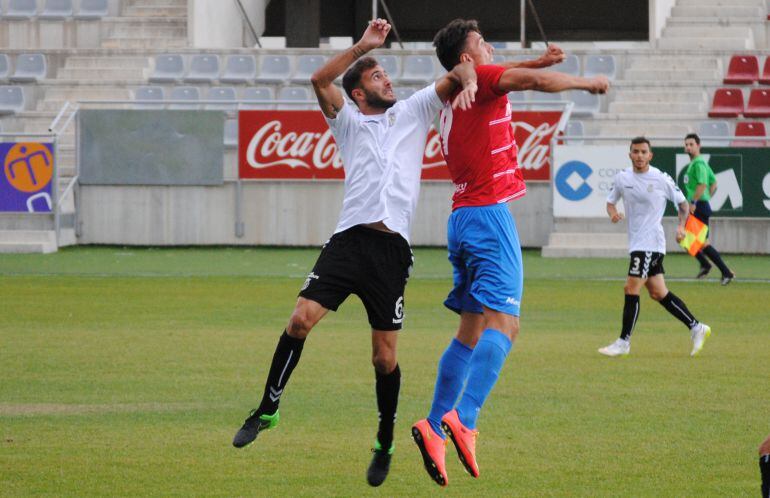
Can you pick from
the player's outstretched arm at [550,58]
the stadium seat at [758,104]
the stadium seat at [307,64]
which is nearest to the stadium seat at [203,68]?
the stadium seat at [307,64]

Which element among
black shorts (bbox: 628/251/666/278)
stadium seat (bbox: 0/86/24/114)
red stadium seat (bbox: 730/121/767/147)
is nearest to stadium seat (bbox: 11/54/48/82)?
stadium seat (bbox: 0/86/24/114)

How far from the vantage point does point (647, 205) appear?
1421 centimetres

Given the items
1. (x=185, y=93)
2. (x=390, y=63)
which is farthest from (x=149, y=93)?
(x=390, y=63)

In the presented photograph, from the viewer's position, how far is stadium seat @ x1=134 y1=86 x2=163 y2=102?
32.0m

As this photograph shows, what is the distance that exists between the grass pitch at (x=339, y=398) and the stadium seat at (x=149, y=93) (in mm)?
12138

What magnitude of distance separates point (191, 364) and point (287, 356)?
5.41 metres

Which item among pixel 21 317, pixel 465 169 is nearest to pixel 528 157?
pixel 21 317

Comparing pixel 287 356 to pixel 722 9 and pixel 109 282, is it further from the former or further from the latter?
pixel 722 9

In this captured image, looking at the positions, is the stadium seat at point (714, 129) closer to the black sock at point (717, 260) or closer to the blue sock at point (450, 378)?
the black sock at point (717, 260)

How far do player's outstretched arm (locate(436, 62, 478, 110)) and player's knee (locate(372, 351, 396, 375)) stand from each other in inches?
58.3

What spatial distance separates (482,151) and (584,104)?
23976 millimetres

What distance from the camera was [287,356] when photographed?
7734mm

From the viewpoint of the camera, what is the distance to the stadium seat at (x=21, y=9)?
37.3 m

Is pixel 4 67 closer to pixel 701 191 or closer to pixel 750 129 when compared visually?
pixel 750 129
